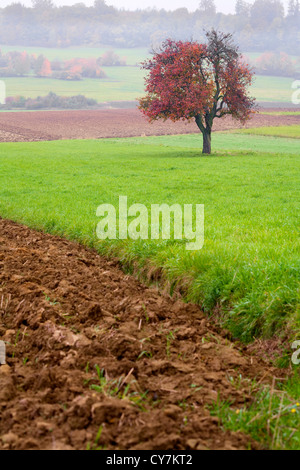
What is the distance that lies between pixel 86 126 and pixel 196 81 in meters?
39.0

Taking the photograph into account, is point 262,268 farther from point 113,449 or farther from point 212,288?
point 113,449

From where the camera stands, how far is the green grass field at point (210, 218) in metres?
6.82

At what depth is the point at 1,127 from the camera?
65.1 metres

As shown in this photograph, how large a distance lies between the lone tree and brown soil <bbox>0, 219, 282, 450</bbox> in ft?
78.3

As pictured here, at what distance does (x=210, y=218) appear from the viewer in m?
11.8

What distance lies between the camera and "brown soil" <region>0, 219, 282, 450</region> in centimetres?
393

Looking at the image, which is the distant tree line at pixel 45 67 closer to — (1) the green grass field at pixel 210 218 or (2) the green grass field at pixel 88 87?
(2) the green grass field at pixel 88 87

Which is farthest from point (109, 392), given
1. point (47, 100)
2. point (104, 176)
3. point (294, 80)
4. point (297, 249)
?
point (294, 80)
